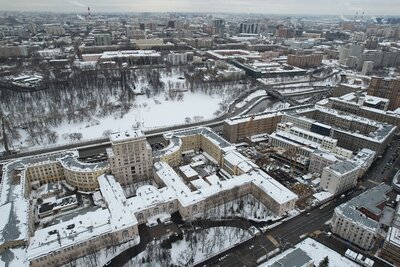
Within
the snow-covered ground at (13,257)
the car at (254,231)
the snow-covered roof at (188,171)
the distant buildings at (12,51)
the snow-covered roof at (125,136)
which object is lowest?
the car at (254,231)

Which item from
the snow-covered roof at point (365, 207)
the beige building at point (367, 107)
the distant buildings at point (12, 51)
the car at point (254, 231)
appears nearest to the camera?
the snow-covered roof at point (365, 207)

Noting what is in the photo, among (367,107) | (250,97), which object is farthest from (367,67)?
(250,97)

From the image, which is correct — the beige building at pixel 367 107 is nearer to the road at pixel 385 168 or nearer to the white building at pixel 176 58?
the road at pixel 385 168

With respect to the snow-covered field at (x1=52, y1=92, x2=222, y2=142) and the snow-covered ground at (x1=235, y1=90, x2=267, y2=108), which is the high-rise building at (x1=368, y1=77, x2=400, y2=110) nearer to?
the snow-covered ground at (x1=235, y1=90, x2=267, y2=108)

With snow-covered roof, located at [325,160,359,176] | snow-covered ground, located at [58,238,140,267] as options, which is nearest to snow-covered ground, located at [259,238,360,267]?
snow-covered roof, located at [325,160,359,176]

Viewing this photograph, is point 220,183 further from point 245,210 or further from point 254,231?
point 254,231

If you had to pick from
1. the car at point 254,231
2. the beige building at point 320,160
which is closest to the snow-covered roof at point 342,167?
the beige building at point 320,160

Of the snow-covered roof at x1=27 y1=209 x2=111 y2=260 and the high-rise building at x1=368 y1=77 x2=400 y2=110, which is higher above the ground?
the high-rise building at x1=368 y1=77 x2=400 y2=110
